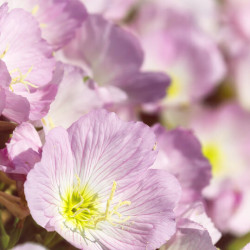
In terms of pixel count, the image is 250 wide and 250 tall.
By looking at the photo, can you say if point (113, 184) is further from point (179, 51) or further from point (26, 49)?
point (179, 51)

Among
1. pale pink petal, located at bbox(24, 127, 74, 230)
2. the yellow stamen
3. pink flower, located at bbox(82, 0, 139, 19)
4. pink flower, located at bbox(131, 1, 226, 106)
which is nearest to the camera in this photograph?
pale pink petal, located at bbox(24, 127, 74, 230)

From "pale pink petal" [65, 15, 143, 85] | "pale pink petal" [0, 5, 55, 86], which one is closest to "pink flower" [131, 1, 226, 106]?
"pale pink petal" [65, 15, 143, 85]

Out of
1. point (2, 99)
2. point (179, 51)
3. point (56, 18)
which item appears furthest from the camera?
point (179, 51)

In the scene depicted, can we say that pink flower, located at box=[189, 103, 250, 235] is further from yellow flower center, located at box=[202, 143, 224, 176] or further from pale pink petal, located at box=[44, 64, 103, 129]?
pale pink petal, located at box=[44, 64, 103, 129]

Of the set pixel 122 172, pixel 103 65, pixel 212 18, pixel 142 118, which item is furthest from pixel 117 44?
pixel 212 18

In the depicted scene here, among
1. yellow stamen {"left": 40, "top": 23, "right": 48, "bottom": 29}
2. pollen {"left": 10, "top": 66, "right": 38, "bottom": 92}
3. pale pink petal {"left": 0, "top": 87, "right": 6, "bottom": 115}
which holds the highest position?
yellow stamen {"left": 40, "top": 23, "right": 48, "bottom": 29}

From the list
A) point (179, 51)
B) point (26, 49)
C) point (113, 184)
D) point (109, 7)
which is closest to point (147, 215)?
point (113, 184)

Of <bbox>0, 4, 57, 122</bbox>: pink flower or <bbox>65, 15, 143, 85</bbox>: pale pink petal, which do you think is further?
<bbox>65, 15, 143, 85</bbox>: pale pink petal
